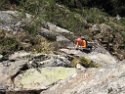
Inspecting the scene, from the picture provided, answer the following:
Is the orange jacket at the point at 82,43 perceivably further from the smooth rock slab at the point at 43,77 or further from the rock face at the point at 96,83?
A: the rock face at the point at 96,83

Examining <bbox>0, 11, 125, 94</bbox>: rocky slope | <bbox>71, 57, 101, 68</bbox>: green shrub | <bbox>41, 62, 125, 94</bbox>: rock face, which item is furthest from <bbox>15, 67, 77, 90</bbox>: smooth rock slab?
<bbox>41, 62, 125, 94</bbox>: rock face

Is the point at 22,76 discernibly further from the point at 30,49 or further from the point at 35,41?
the point at 35,41

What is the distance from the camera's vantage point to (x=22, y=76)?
10352 mm

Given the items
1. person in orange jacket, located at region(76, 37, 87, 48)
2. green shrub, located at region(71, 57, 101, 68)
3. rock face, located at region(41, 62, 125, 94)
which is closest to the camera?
rock face, located at region(41, 62, 125, 94)

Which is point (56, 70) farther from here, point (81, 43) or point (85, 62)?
point (81, 43)

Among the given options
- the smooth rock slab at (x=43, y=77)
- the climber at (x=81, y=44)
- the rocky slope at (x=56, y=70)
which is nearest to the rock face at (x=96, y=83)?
the rocky slope at (x=56, y=70)

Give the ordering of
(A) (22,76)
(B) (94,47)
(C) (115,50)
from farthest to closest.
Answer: (C) (115,50), (B) (94,47), (A) (22,76)

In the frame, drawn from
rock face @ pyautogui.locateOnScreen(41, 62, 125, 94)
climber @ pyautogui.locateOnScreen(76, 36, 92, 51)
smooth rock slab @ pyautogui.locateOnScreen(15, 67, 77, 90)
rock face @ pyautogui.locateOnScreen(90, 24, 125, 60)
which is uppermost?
rock face @ pyautogui.locateOnScreen(41, 62, 125, 94)

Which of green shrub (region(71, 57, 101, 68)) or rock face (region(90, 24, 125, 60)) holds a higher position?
green shrub (region(71, 57, 101, 68))

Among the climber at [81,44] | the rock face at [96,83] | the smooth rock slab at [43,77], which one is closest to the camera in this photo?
the rock face at [96,83]

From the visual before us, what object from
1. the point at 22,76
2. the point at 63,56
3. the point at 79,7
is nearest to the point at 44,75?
the point at 22,76

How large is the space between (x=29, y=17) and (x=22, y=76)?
7.40 meters

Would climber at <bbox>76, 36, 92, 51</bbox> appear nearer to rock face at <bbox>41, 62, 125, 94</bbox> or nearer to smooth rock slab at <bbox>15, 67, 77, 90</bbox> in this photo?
smooth rock slab at <bbox>15, 67, 77, 90</bbox>

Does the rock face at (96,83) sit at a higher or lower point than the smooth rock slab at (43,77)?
higher
